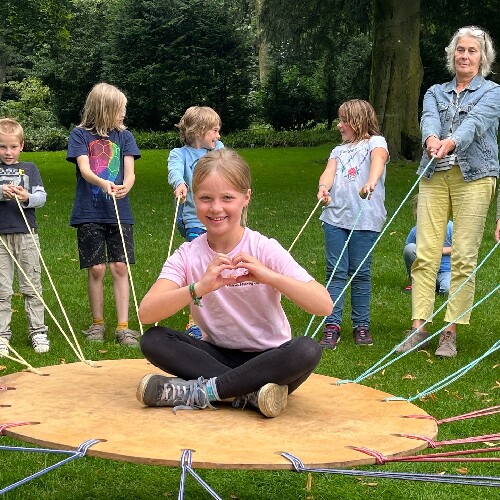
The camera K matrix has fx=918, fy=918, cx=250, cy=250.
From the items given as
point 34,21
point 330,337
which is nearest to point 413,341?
point 330,337

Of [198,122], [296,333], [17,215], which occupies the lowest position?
[296,333]

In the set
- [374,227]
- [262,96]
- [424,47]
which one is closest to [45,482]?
[374,227]

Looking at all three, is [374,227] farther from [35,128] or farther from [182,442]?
[35,128]

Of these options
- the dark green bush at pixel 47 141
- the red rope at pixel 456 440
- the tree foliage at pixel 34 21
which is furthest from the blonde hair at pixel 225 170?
the dark green bush at pixel 47 141

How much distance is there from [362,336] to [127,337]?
1586mm

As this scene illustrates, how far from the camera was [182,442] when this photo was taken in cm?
294

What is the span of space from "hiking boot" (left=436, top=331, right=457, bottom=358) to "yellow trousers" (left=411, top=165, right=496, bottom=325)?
170 mm

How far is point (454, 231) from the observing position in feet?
18.9

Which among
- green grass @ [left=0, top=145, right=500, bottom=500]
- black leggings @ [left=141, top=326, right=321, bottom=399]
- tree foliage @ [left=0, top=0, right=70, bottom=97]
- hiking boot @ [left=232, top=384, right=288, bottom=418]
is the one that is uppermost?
tree foliage @ [left=0, top=0, right=70, bottom=97]

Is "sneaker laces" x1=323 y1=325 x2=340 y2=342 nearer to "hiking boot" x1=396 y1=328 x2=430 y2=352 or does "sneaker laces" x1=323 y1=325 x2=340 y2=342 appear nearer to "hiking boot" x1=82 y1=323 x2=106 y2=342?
"hiking boot" x1=396 y1=328 x2=430 y2=352

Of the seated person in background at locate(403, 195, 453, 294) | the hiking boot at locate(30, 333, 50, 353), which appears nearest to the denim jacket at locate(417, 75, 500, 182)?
the seated person in background at locate(403, 195, 453, 294)

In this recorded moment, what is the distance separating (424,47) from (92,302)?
22091 mm

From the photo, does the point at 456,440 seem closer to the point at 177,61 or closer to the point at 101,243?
the point at 101,243

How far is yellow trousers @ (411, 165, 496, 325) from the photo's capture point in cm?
569
